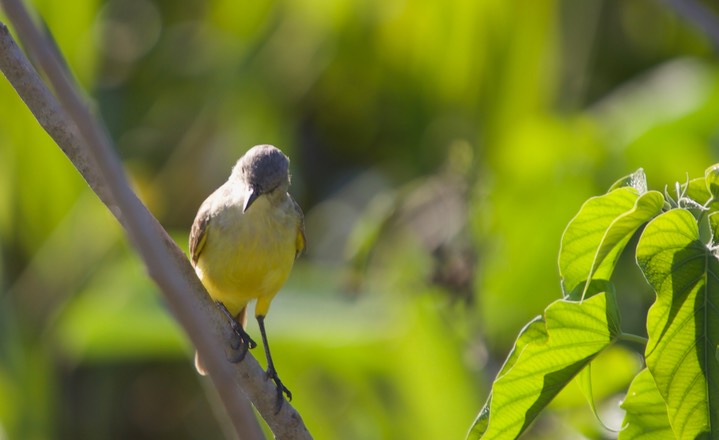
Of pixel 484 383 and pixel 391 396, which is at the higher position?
pixel 484 383

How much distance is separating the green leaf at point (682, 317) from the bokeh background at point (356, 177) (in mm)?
1793

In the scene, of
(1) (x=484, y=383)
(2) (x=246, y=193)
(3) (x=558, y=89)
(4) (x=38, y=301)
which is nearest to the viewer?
(2) (x=246, y=193)

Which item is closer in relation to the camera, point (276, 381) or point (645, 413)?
point (645, 413)

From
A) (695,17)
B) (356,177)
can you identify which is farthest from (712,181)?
(356,177)

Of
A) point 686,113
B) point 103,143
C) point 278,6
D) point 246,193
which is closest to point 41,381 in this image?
point 246,193

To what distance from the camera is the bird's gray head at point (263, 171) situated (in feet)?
12.5

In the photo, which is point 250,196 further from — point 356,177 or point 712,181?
point 356,177

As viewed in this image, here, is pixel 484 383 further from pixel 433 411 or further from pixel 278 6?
pixel 278 6

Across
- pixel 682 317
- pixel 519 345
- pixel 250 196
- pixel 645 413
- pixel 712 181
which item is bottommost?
pixel 250 196

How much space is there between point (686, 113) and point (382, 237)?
6.52 ft

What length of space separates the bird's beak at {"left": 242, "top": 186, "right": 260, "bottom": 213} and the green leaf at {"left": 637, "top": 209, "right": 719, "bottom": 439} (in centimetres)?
195

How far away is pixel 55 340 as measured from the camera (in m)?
5.95

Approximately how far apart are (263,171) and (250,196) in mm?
179

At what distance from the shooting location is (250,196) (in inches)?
145
